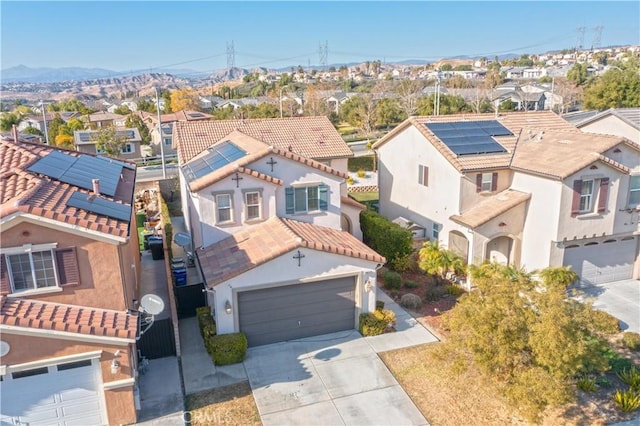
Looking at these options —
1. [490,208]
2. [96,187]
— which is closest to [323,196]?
[490,208]

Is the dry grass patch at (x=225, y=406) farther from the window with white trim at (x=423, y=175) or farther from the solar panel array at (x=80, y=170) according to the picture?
the window with white trim at (x=423, y=175)

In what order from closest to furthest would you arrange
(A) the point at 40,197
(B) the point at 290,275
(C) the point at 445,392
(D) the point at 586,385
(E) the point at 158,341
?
(A) the point at 40,197 < (C) the point at 445,392 < (D) the point at 586,385 < (E) the point at 158,341 < (B) the point at 290,275

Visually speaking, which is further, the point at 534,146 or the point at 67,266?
the point at 534,146

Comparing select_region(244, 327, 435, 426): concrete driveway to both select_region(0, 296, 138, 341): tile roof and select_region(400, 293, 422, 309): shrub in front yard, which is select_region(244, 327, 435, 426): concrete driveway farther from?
select_region(0, 296, 138, 341): tile roof

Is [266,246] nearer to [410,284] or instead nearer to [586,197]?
[410,284]

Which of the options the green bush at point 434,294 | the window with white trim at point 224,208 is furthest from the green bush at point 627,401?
the window with white trim at point 224,208

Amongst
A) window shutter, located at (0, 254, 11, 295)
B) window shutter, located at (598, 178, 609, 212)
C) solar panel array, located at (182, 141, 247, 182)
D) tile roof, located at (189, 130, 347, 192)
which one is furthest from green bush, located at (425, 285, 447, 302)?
window shutter, located at (0, 254, 11, 295)
